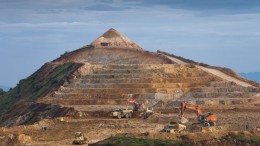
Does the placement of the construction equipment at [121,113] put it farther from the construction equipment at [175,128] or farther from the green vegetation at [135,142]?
the green vegetation at [135,142]

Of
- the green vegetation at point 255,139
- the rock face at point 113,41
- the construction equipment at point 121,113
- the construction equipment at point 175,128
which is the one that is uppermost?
the rock face at point 113,41

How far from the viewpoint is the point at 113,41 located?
13612 centimetres

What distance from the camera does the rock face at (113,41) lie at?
132875mm

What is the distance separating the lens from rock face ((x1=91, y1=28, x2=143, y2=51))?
13288 centimetres

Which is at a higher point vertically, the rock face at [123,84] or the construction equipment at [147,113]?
the rock face at [123,84]

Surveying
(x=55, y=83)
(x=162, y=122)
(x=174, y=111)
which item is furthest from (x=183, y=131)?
(x=55, y=83)

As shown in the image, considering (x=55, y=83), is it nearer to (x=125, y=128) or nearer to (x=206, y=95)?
(x=206, y=95)

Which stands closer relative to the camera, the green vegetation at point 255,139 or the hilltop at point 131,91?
the green vegetation at point 255,139

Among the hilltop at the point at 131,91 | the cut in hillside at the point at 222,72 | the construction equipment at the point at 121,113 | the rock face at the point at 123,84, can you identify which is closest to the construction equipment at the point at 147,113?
the hilltop at the point at 131,91

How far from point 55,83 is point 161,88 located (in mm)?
19325

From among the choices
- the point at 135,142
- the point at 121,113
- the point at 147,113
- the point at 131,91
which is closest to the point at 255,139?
the point at 135,142

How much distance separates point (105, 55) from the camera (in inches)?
4872

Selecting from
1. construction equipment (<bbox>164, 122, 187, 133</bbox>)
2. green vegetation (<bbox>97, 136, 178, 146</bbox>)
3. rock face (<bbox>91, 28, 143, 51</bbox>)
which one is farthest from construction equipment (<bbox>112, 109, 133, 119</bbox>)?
rock face (<bbox>91, 28, 143, 51</bbox>)

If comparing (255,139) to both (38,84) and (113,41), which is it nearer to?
(38,84)
